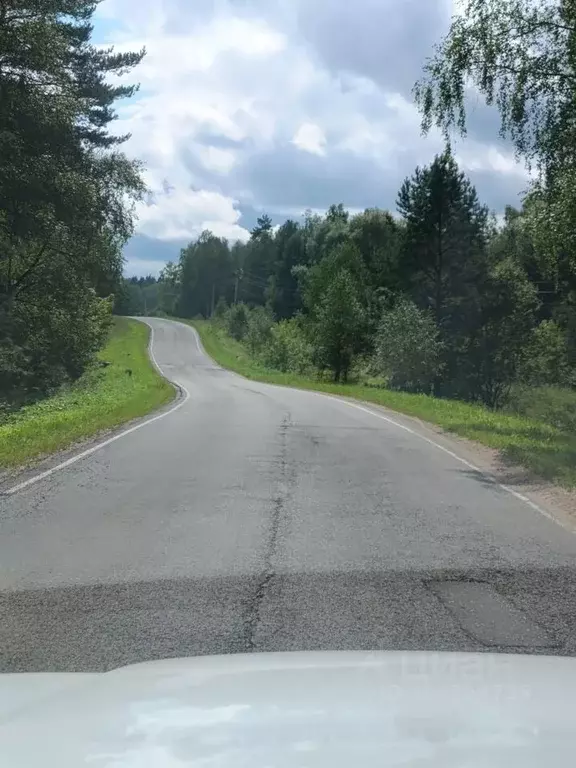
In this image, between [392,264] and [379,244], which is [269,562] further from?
[379,244]

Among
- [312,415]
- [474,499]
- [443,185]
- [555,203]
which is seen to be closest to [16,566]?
[474,499]

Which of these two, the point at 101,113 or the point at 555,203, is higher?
the point at 101,113

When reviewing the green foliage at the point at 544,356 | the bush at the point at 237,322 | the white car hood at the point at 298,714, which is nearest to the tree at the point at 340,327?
the green foliage at the point at 544,356

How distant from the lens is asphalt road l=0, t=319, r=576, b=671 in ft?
18.1

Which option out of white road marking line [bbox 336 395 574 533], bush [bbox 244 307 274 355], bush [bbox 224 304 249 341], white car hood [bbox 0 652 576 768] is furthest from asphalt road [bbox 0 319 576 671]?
bush [bbox 224 304 249 341]

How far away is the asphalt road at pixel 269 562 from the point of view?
5523 mm

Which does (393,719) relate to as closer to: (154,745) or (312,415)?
(154,745)

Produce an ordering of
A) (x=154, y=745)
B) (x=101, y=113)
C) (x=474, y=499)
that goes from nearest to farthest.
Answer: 1. (x=154, y=745)
2. (x=474, y=499)
3. (x=101, y=113)

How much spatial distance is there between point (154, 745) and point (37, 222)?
2339 centimetres

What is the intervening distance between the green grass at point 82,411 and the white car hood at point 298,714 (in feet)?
33.2

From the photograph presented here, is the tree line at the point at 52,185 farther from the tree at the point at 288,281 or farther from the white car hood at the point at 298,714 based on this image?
the tree at the point at 288,281

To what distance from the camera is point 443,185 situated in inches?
2014

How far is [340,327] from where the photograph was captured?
53906mm

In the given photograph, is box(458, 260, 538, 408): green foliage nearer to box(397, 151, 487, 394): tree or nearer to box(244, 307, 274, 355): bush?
box(397, 151, 487, 394): tree
